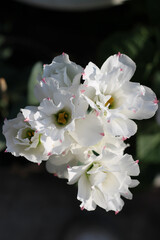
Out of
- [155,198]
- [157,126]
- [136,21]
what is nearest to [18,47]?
[136,21]

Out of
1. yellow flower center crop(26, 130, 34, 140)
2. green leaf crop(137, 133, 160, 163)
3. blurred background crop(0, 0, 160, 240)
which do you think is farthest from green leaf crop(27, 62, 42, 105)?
green leaf crop(137, 133, 160, 163)

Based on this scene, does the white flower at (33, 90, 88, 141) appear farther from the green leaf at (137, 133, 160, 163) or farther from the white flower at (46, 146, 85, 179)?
the green leaf at (137, 133, 160, 163)

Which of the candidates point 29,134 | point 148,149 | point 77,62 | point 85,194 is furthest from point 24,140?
point 77,62

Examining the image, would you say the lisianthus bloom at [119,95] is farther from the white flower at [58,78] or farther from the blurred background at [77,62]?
the blurred background at [77,62]

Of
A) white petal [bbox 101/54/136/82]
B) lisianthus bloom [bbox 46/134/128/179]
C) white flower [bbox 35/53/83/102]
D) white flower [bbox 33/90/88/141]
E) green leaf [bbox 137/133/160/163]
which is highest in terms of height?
white petal [bbox 101/54/136/82]

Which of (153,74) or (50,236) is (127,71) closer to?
(153,74)

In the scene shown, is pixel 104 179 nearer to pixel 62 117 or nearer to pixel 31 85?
pixel 62 117
